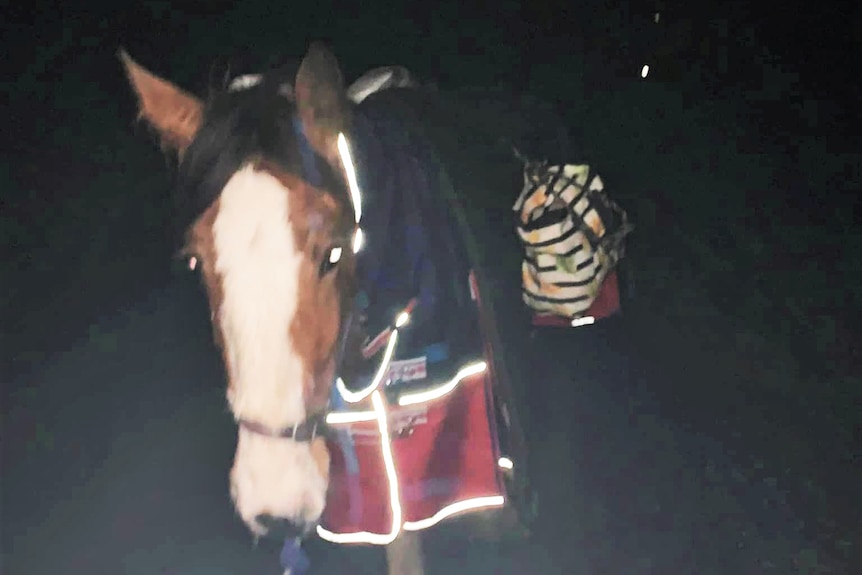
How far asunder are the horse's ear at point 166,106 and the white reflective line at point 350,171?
194 millimetres

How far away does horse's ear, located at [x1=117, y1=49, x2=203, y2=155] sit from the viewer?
113 centimetres

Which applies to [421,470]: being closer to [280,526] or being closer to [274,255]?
[280,526]

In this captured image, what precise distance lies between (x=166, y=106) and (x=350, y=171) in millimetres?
283

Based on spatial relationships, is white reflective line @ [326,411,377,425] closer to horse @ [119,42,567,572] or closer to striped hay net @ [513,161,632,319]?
horse @ [119,42,567,572]

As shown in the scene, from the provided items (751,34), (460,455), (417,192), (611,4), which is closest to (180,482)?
(460,455)

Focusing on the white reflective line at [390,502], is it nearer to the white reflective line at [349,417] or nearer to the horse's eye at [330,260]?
the white reflective line at [349,417]

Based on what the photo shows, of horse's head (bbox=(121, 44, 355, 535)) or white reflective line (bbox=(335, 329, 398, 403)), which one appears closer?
horse's head (bbox=(121, 44, 355, 535))

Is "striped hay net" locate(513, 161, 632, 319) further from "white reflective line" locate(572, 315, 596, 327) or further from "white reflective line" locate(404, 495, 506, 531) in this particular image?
"white reflective line" locate(404, 495, 506, 531)

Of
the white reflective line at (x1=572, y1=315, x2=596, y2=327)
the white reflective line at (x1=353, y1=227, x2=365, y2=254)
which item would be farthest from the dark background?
the white reflective line at (x1=353, y1=227, x2=365, y2=254)

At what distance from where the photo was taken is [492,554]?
122 cm

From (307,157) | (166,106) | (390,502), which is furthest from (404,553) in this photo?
(166,106)

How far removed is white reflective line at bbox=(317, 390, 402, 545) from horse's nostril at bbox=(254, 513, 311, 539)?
0.06 m

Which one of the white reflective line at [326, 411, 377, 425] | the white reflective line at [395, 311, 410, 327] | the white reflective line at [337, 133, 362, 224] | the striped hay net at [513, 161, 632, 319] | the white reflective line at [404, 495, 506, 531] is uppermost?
the white reflective line at [337, 133, 362, 224]

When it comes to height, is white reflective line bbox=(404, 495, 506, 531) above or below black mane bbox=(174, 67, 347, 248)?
below
